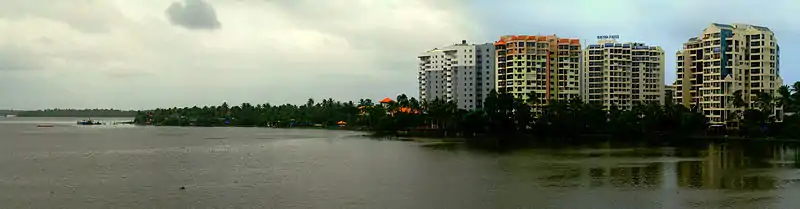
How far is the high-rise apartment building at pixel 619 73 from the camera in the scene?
65.8 metres

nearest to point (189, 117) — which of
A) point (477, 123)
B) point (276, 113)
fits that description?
point (276, 113)

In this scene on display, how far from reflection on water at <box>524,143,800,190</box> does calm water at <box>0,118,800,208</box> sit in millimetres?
45

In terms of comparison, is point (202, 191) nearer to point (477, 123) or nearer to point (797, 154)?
point (797, 154)

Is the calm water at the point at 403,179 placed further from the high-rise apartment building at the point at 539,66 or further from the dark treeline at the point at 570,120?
the high-rise apartment building at the point at 539,66

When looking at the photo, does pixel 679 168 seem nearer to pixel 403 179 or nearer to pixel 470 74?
pixel 403 179

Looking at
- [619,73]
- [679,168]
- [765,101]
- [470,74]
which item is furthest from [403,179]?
[470,74]

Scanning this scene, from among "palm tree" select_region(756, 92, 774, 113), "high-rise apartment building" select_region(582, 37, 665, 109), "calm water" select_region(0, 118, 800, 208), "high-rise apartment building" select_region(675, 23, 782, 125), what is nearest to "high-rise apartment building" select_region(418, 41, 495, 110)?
"high-rise apartment building" select_region(582, 37, 665, 109)

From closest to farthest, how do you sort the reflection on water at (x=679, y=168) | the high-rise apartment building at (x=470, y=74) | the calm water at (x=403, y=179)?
the calm water at (x=403, y=179), the reflection on water at (x=679, y=168), the high-rise apartment building at (x=470, y=74)

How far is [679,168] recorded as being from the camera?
28.8 meters

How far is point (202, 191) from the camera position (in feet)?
71.3

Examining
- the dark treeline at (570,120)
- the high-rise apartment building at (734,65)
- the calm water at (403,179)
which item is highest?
the high-rise apartment building at (734,65)

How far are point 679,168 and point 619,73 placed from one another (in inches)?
1510

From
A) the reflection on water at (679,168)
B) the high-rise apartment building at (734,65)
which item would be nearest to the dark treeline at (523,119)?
the high-rise apartment building at (734,65)

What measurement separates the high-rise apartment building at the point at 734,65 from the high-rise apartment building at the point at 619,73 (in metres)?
11.9
